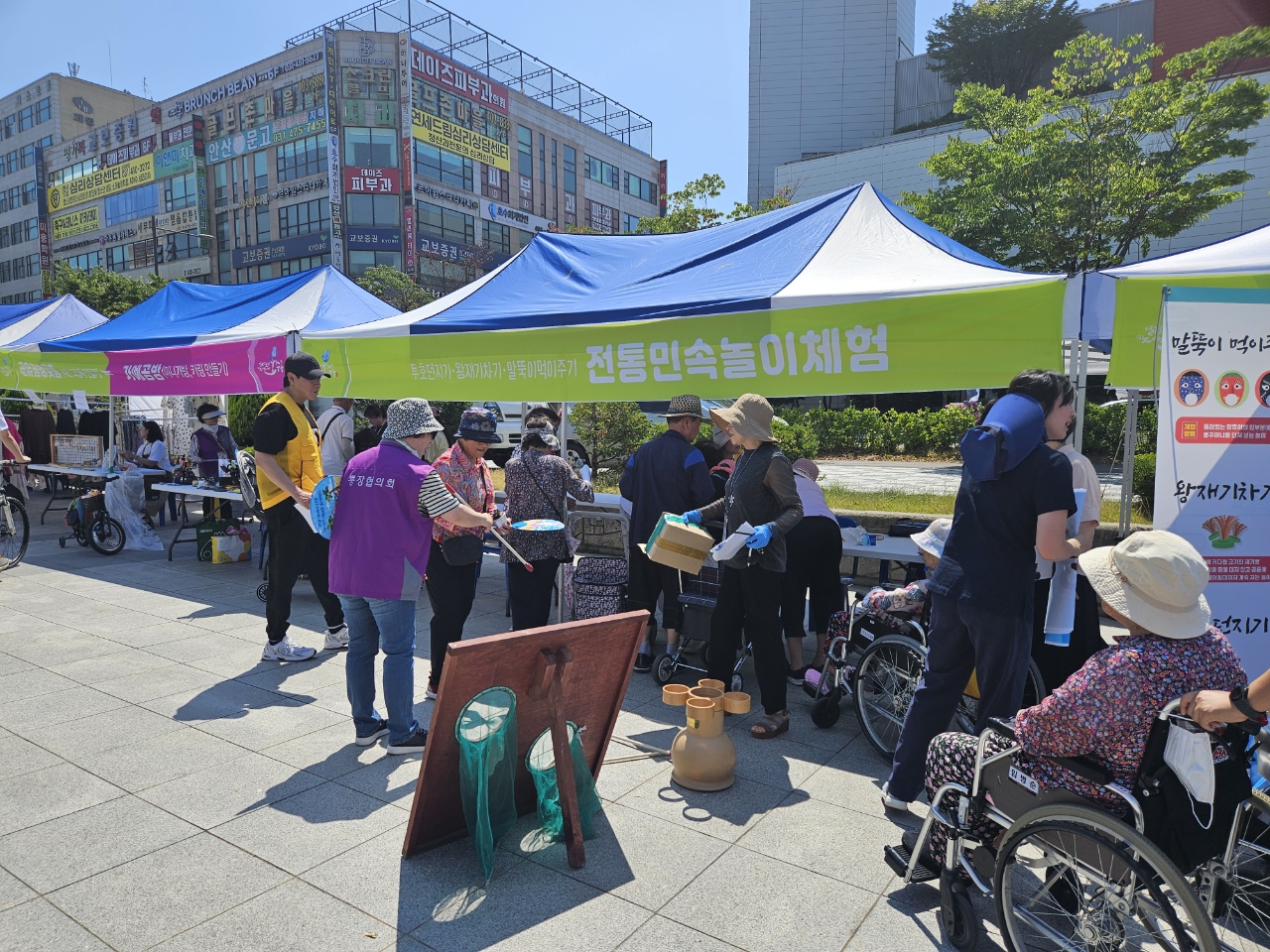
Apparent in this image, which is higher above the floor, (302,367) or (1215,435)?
(302,367)

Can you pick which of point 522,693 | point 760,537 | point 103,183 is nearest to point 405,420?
point 522,693

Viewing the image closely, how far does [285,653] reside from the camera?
559 centimetres

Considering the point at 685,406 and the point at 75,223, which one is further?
the point at 75,223

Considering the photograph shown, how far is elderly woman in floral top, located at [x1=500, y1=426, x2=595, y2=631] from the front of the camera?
15.8ft

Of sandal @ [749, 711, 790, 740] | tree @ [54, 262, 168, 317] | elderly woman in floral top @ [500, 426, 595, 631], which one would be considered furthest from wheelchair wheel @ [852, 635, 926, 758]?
tree @ [54, 262, 168, 317]

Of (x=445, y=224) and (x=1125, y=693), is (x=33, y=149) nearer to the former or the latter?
(x=445, y=224)

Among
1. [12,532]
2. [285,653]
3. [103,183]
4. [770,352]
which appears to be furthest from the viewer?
[103,183]

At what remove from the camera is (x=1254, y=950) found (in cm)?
260

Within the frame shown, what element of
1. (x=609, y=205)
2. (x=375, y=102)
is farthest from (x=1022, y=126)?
(x=609, y=205)

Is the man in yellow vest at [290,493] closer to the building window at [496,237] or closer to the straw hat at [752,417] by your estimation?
the straw hat at [752,417]

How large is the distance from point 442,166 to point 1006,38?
2846cm

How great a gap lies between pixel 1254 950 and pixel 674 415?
375 cm

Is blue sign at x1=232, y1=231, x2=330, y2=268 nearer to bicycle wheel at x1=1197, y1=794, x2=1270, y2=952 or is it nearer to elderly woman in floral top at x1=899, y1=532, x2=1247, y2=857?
elderly woman in floral top at x1=899, y1=532, x2=1247, y2=857

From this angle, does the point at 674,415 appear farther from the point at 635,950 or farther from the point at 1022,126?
the point at 1022,126
